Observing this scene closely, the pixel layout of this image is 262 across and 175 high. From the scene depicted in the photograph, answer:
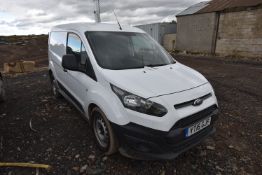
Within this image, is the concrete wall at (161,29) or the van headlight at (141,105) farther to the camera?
the concrete wall at (161,29)

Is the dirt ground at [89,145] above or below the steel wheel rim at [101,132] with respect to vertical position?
below

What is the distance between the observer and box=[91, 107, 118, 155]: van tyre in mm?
2823

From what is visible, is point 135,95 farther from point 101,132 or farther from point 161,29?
point 161,29

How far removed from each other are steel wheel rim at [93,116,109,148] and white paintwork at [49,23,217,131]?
29 centimetres

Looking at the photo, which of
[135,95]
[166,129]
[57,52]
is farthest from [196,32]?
[166,129]

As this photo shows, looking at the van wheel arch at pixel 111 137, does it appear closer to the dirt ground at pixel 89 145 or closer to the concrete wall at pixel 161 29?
the dirt ground at pixel 89 145

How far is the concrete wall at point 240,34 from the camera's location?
1524cm

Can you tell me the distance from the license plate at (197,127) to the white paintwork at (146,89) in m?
0.19

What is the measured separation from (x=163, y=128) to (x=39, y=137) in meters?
2.44

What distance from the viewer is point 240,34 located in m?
16.5

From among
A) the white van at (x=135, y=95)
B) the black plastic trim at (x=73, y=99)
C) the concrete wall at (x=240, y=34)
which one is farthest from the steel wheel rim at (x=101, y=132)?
the concrete wall at (x=240, y=34)

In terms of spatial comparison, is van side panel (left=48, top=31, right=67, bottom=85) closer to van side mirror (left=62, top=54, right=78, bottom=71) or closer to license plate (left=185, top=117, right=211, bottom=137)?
van side mirror (left=62, top=54, right=78, bottom=71)

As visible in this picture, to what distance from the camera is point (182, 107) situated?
103 inches

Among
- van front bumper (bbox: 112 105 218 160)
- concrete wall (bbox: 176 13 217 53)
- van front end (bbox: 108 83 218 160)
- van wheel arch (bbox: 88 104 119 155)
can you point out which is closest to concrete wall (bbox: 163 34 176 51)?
concrete wall (bbox: 176 13 217 53)
